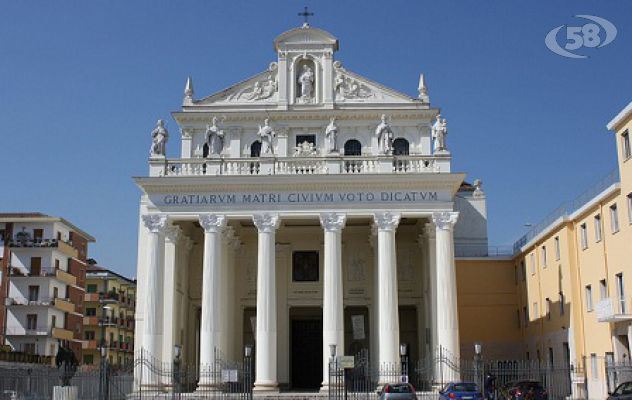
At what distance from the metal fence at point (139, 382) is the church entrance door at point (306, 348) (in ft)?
17.7

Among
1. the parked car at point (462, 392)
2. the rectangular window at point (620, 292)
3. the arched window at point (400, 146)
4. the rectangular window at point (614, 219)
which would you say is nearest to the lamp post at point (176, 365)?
the parked car at point (462, 392)

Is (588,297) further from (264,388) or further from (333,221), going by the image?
(264,388)

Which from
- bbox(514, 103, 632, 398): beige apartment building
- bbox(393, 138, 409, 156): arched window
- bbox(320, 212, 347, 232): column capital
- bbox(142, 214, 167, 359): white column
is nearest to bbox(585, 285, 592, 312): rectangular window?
bbox(514, 103, 632, 398): beige apartment building

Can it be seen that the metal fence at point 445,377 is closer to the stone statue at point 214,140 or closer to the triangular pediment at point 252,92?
the stone statue at point 214,140

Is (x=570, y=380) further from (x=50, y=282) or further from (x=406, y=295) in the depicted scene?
(x=50, y=282)

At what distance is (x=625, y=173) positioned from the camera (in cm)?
2839

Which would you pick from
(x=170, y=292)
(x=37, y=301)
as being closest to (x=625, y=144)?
(x=170, y=292)

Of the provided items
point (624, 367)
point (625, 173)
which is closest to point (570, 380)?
point (624, 367)

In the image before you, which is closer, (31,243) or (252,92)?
(252,92)

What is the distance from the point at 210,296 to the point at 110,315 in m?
48.5

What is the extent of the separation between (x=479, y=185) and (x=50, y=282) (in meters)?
37.6

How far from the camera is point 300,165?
34.8 meters

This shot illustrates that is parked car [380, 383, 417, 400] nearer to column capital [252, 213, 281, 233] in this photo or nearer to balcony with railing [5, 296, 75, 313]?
column capital [252, 213, 281, 233]

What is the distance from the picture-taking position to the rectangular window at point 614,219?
29281 millimetres
